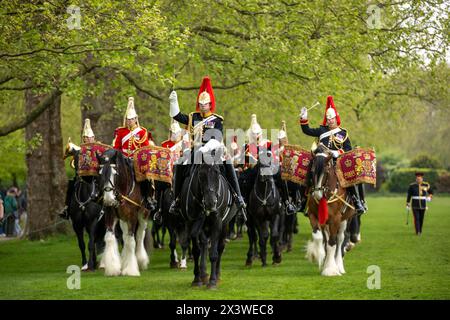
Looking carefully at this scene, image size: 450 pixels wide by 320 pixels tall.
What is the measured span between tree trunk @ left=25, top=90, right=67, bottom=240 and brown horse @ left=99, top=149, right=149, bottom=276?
39.3 ft

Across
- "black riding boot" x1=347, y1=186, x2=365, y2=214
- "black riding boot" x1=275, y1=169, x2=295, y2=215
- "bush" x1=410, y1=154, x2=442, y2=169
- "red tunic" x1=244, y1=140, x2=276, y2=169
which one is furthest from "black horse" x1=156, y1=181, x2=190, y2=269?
"bush" x1=410, y1=154, x2=442, y2=169

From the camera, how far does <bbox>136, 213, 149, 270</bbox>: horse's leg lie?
710 inches

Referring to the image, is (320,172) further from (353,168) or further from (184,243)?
(184,243)

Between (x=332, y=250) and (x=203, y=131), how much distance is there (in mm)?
3949

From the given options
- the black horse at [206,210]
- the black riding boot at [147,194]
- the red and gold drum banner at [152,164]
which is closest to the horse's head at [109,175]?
the red and gold drum banner at [152,164]

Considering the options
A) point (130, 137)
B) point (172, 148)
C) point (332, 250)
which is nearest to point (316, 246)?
point (332, 250)

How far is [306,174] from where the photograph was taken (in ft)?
57.4

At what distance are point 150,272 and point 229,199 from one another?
3990 mm

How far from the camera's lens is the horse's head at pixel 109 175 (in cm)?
1633

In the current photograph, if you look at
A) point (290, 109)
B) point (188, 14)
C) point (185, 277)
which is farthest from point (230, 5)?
point (185, 277)

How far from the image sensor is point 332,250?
663 inches

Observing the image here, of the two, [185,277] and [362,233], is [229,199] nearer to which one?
[185,277]

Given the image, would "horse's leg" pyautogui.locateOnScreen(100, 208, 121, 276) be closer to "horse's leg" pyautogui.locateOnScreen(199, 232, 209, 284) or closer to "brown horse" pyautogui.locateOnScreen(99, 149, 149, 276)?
"brown horse" pyautogui.locateOnScreen(99, 149, 149, 276)

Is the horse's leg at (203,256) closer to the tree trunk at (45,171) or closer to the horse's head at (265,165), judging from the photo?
the horse's head at (265,165)
